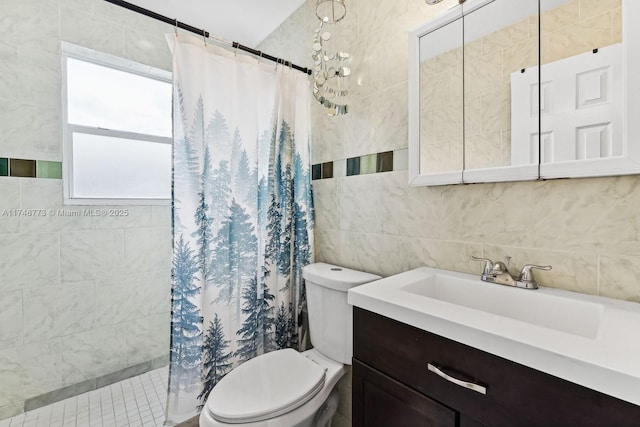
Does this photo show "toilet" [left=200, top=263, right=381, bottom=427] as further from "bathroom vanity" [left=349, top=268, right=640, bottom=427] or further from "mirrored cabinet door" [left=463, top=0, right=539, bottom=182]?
"mirrored cabinet door" [left=463, top=0, right=539, bottom=182]

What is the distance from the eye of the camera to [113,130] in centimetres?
205

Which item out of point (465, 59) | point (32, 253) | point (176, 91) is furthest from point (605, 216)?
point (32, 253)

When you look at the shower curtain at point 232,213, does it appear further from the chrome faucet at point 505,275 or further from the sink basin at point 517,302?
the chrome faucet at point 505,275

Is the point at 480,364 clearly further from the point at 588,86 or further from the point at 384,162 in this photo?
the point at 384,162

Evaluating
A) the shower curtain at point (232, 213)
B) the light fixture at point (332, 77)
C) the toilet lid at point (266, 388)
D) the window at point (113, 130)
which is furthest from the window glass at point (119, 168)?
the toilet lid at point (266, 388)

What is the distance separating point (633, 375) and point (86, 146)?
2.61 metres

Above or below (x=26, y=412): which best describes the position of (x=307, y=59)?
above

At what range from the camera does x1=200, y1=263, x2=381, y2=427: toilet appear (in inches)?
41.4

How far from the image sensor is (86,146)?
1942 mm

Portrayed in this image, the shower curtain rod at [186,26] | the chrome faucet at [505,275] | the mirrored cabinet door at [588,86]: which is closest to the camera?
the mirrored cabinet door at [588,86]

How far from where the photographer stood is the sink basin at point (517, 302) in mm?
801

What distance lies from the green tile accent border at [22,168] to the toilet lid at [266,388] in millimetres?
1618

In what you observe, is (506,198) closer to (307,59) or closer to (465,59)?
(465,59)

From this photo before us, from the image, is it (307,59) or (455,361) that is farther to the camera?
(307,59)
